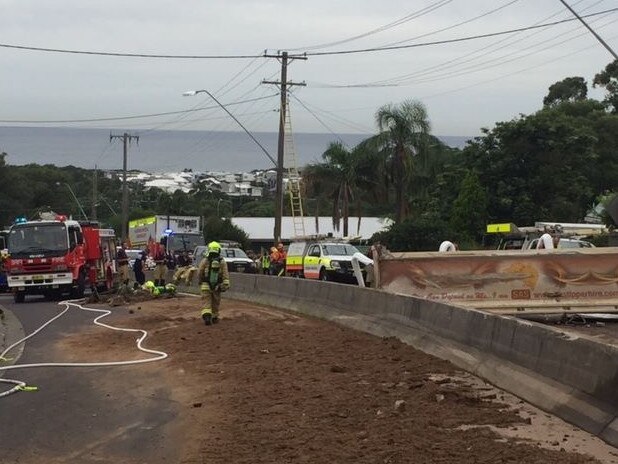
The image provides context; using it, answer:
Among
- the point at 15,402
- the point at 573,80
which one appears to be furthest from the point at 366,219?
the point at 15,402

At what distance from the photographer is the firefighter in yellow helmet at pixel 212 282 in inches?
665

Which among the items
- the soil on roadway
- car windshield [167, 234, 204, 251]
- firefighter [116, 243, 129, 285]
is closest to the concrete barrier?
the soil on roadway

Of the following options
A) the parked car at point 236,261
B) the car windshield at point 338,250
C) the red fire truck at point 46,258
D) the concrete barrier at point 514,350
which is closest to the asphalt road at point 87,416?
the concrete barrier at point 514,350

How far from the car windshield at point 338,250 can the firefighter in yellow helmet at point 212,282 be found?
16.0 m

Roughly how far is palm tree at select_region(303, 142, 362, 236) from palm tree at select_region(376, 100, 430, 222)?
20.3 ft

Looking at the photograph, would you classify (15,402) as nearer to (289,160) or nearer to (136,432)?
(136,432)

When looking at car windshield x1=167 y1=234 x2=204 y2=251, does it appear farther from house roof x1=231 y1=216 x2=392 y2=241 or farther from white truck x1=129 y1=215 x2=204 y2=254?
house roof x1=231 y1=216 x2=392 y2=241

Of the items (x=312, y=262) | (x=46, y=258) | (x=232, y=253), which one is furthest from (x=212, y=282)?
(x=232, y=253)

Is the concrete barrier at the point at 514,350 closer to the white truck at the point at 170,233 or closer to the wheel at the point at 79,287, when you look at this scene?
the wheel at the point at 79,287

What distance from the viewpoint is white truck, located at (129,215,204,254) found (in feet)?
173

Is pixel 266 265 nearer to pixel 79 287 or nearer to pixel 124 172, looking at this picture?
pixel 79 287

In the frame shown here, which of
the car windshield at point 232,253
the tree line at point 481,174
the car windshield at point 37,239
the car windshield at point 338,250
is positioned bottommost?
the car windshield at point 232,253

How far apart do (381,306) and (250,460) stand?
8.13 meters

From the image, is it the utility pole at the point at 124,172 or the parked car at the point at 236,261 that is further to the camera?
the utility pole at the point at 124,172
